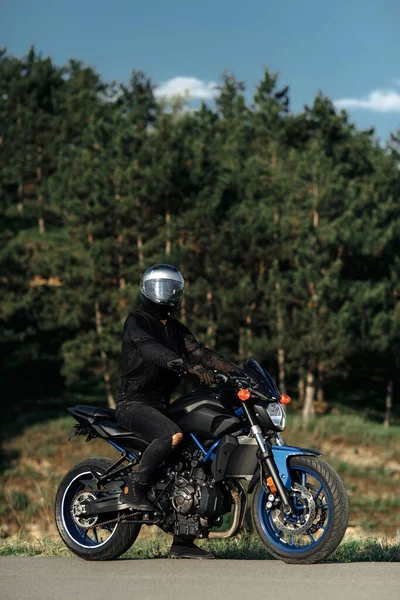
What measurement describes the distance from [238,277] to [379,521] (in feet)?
58.9

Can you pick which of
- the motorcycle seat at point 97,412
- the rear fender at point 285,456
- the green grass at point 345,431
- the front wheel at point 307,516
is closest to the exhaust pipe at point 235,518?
the front wheel at point 307,516

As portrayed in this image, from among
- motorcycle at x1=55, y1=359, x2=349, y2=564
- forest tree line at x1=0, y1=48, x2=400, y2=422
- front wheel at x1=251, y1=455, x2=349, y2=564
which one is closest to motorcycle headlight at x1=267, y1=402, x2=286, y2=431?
motorcycle at x1=55, y1=359, x2=349, y2=564

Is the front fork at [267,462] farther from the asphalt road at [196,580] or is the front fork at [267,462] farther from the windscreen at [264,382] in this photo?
the asphalt road at [196,580]

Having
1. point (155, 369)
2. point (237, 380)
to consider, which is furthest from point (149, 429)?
point (237, 380)

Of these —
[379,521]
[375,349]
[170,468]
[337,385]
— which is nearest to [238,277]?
[375,349]

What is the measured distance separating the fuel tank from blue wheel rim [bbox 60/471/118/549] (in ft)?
3.63

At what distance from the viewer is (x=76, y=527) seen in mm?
7668

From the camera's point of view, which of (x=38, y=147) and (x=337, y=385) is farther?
(x=38, y=147)

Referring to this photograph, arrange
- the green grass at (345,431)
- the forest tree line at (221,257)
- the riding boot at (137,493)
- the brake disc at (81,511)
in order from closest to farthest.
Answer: the riding boot at (137,493)
the brake disc at (81,511)
the green grass at (345,431)
the forest tree line at (221,257)

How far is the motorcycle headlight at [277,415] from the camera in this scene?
6695mm

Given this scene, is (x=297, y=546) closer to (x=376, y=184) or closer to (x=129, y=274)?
(x=129, y=274)

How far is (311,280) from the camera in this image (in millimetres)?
41156

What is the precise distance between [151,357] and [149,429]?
55 cm

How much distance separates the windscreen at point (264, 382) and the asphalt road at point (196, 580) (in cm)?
118
